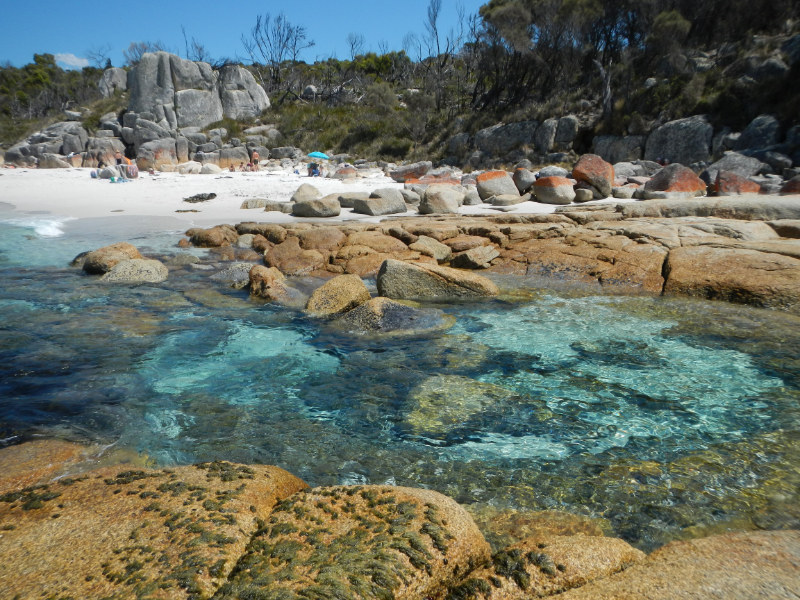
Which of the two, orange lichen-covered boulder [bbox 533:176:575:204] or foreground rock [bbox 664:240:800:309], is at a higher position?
orange lichen-covered boulder [bbox 533:176:575:204]

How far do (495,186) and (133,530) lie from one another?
1331 centimetres

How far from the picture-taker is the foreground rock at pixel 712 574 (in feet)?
5.12

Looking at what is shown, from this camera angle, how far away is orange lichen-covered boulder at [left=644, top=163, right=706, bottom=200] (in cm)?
1235

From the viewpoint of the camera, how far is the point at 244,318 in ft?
19.2

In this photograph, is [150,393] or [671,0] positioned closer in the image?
[150,393]

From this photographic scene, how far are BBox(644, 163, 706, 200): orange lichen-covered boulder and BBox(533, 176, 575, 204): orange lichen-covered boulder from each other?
5.99 feet

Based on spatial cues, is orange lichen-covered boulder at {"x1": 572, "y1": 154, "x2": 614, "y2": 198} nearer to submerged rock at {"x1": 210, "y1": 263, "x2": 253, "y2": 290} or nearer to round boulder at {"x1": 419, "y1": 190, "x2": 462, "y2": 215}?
round boulder at {"x1": 419, "y1": 190, "x2": 462, "y2": 215}

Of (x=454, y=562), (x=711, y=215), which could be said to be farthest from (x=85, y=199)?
(x=454, y=562)

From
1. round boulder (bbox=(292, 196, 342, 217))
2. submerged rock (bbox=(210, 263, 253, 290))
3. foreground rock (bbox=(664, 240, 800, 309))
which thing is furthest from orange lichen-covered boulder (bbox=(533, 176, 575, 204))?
submerged rock (bbox=(210, 263, 253, 290))

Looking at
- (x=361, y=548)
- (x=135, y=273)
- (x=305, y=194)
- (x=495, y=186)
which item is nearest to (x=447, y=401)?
(x=361, y=548)

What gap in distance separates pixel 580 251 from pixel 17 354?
269 inches

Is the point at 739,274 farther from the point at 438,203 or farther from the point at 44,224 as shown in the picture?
the point at 44,224

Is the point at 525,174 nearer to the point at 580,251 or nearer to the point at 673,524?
the point at 580,251

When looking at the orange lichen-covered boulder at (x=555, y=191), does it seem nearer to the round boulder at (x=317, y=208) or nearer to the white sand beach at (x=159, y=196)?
the white sand beach at (x=159, y=196)
